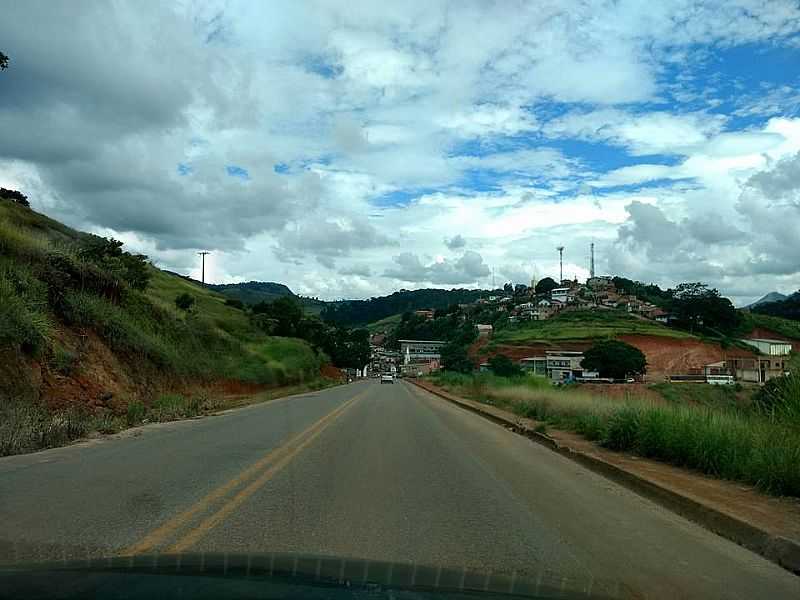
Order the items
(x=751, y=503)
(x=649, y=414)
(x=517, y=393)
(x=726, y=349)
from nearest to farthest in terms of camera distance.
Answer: (x=751, y=503) → (x=649, y=414) → (x=517, y=393) → (x=726, y=349)

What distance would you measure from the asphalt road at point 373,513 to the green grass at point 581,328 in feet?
249

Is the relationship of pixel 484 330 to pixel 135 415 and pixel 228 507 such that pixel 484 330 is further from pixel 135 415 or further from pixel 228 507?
pixel 228 507

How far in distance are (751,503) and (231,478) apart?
6778 millimetres

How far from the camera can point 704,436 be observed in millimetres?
11734

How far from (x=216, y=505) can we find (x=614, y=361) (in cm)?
6278

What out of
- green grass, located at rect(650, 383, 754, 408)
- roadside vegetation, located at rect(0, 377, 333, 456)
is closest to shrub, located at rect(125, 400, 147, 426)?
roadside vegetation, located at rect(0, 377, 333, 456)

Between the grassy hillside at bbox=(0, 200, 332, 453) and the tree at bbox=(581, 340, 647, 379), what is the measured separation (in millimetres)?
35190

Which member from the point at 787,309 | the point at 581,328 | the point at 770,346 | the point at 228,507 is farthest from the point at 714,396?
the point at 581,328

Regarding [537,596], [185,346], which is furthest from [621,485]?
[185,346]

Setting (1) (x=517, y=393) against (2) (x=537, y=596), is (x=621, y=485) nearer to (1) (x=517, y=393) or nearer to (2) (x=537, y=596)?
(2) (x=537, y=596)

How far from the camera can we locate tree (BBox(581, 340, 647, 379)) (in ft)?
221

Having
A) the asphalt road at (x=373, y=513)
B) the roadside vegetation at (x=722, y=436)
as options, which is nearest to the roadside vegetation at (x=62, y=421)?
the asphalt road at (x=373, y=513)

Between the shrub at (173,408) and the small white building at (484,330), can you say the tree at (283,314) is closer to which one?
the small white building at (484,330)

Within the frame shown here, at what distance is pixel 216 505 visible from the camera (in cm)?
861
